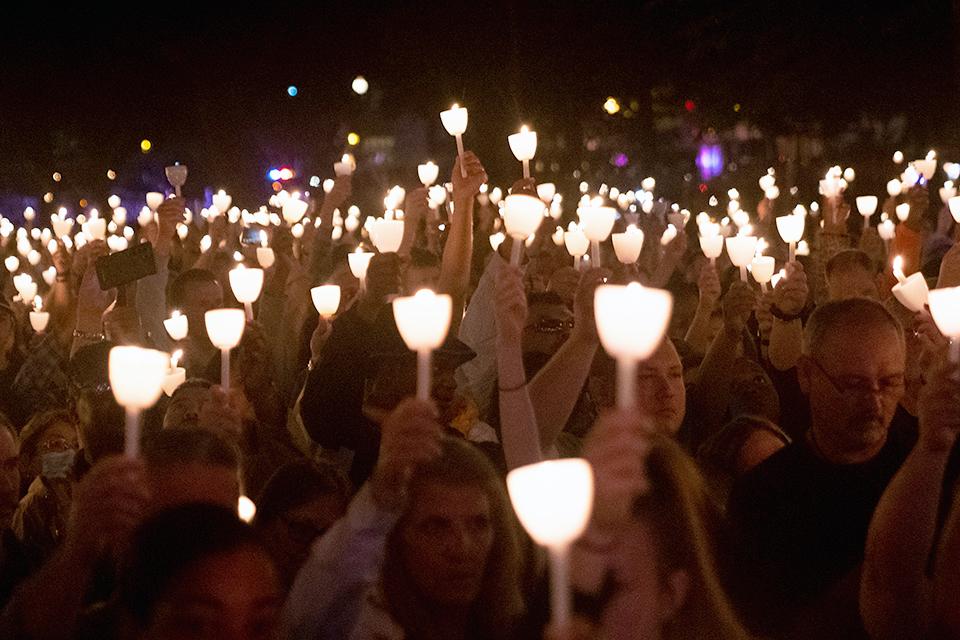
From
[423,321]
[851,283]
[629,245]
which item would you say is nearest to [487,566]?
[423,321]

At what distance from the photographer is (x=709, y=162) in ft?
122

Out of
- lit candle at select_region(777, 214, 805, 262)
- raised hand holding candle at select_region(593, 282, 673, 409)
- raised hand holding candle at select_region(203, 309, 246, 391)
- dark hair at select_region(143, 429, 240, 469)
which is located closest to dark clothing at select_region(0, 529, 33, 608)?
dark hair at select_region(143, 429, 240, 469)

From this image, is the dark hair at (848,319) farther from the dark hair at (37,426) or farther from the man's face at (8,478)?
the dark hair at (37,426)

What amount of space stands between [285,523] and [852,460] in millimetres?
1623

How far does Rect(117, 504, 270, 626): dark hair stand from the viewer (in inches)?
104

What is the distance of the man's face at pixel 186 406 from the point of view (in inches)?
183

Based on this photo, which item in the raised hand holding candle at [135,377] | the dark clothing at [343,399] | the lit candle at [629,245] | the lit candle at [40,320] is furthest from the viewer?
the lit candle at [40,320]

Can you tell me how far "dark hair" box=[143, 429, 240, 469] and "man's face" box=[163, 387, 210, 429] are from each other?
1.00 m

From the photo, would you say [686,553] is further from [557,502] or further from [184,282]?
[184,282]

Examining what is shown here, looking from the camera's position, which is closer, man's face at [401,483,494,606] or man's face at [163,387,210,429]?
man's face at [401,483,494,606]

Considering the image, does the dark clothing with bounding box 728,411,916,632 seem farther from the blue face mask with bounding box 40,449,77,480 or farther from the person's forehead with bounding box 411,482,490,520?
the blue face mask with bounding box 40,449,77,480

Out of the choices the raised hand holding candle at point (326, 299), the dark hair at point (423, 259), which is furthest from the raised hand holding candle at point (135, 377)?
the dark hair at point (423, 259)

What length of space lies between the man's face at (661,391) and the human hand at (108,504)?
7.07ft

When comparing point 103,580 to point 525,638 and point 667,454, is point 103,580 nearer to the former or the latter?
point 525,638
